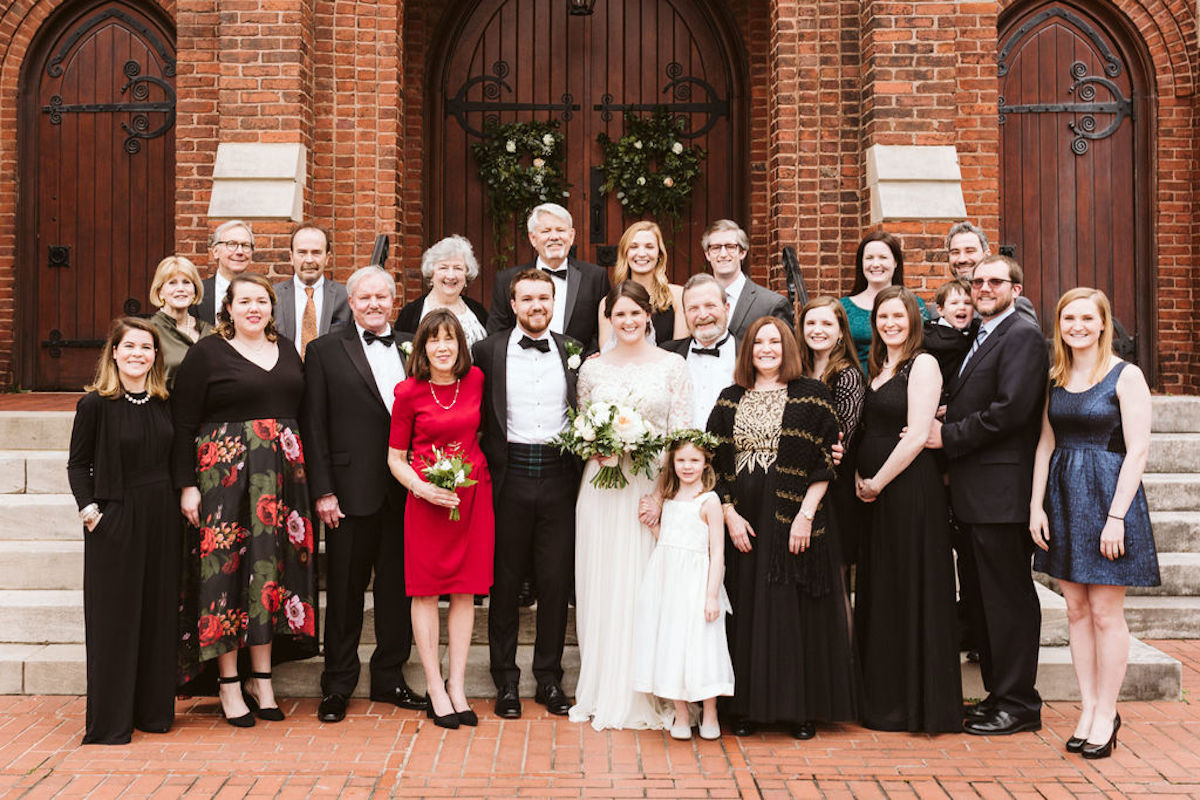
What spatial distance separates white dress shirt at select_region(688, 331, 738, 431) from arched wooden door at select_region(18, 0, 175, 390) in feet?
19.8

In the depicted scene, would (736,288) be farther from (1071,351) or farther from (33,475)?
(33,475)

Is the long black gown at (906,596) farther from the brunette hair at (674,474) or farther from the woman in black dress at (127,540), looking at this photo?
the woman in black dress at (127,540)

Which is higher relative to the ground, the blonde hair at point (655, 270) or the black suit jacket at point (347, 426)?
the blonde hair at point (655, 270)

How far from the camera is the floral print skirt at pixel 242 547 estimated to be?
4.78m

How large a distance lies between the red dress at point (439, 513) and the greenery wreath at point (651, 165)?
471 cm

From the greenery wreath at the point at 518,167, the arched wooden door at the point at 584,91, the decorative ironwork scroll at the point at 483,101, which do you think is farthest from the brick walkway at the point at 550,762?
the decorative ironwork scroll at the point at 483,101

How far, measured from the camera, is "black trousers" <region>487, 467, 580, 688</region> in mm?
5043

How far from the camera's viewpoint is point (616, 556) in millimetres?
5004

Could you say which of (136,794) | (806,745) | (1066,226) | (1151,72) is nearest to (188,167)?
(136,794)

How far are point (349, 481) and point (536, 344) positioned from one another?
42.3 inches

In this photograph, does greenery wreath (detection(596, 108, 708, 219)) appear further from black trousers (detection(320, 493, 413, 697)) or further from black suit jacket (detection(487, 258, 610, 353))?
black trousers (detection(320, 493, 413, 697))

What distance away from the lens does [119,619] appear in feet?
15.4

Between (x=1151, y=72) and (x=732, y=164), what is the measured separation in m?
3.70

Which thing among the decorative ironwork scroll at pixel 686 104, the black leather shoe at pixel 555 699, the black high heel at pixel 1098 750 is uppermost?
the decorative ironwork scroll at pixel 686 104
